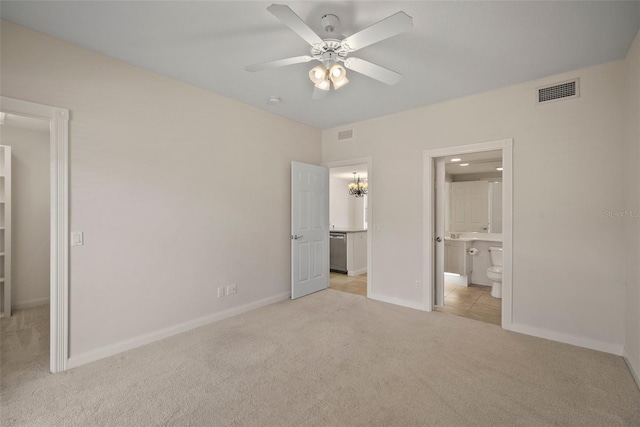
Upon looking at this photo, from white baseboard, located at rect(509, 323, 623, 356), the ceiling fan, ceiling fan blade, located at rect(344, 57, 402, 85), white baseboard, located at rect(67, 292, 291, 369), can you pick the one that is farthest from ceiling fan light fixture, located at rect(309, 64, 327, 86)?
white baseboard, located at rect(509, 323, 623, 356)

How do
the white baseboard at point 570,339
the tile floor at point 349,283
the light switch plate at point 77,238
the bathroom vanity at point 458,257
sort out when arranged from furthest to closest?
the bathroom vanity at point 458,257, the tile floor at point 349,283, the white baseboard at point 570,339, the light switch plate at point 77,238

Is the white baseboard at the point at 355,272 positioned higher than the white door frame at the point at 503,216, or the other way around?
the white door frame at the point at 503,216

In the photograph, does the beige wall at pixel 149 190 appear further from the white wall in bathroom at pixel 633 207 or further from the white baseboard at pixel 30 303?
the white wall in bathroom at pixel 633 207

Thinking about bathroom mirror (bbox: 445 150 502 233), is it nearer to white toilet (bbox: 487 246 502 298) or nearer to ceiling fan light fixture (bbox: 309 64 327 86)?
white toilet (bbox: 487 246 502 298)

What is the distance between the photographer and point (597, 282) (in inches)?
106

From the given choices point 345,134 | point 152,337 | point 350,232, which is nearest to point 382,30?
point 345,134

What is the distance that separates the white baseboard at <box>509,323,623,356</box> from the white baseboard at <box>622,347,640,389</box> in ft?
0.23

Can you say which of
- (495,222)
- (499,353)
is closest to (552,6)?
(499,353)

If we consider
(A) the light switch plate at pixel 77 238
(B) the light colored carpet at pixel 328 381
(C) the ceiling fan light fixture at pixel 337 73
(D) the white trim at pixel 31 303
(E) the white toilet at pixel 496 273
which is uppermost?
(C) the ceiling fan light fixture at pixel 337 73

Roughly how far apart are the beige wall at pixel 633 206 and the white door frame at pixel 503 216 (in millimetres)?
865

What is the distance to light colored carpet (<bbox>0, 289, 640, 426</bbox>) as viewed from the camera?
5.98 ft

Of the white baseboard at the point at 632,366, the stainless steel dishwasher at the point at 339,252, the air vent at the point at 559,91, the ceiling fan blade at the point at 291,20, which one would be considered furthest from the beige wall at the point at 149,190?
the white baseboard at the point at 632,366

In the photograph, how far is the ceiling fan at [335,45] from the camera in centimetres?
161

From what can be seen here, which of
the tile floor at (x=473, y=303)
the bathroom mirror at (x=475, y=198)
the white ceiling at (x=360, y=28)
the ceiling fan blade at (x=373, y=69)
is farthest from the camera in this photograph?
the bathroom mirror at (x=475, y=198)
